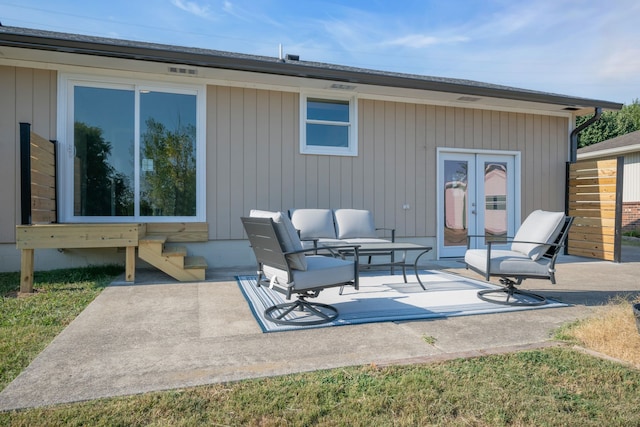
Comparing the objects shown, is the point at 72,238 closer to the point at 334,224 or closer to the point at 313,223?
the point at 313,223

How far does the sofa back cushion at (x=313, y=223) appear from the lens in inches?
226

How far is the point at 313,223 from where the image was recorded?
583cm

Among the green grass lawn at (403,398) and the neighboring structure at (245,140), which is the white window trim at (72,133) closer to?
the neighboring structure at (245,140)

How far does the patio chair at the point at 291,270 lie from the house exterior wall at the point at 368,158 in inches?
108

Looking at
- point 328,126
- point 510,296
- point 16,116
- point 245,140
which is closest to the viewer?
point 510,296

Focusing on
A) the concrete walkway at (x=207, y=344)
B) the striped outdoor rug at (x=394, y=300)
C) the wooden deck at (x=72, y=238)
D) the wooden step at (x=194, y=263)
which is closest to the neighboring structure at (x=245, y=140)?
the wooden step at (x=194, y=263)

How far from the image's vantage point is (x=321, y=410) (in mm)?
1857

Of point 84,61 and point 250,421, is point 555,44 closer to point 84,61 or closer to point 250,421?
point 84,61

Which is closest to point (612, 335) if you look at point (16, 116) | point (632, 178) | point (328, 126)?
point (328, 126)

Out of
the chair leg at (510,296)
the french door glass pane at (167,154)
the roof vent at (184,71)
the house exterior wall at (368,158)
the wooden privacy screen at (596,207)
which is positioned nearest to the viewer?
the chair leg at (510,296)

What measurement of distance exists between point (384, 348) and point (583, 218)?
682 centimetres

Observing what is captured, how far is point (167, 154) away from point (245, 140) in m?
1.21

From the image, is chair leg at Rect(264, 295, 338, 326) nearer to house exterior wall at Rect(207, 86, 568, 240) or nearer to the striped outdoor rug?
the striped outdoor rug

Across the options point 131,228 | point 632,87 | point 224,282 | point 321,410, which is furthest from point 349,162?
point 632,87
